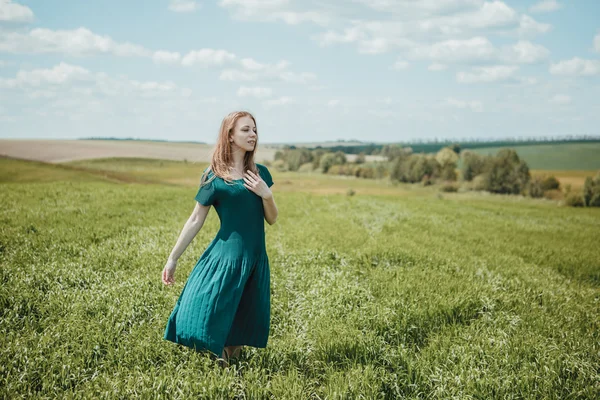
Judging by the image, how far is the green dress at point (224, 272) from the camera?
4.62 meters

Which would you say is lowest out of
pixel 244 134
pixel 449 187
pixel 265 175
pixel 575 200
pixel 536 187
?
pixel 575 200

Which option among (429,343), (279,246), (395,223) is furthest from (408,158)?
(429,343)

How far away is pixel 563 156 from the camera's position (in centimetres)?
8631

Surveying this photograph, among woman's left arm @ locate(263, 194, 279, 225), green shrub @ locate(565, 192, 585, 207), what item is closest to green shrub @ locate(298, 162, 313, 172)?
green shrub @ locate(565, 192, 585, 207)

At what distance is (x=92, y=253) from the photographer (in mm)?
9688

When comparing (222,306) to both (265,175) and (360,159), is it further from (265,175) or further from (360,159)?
(360,159)

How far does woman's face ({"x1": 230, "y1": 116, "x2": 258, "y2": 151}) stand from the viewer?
15.1ft

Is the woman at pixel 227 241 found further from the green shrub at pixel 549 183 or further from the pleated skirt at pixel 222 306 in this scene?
the green shrub at pixel 549 183

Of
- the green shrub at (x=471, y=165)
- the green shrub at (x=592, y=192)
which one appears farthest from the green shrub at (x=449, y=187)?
the green shrub at (x=592, y=192)

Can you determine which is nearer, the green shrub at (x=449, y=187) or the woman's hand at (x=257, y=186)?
the woman's hand at (x=257, y=186)

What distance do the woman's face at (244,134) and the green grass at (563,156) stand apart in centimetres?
6951

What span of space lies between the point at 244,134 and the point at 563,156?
3822 inches

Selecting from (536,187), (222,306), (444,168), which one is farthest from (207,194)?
(444,168)

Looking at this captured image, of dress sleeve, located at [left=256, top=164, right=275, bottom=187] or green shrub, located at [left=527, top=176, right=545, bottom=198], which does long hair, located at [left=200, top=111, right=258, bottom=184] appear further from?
green shrub, located at [left=527, top=176, right=545, bottom=198]
